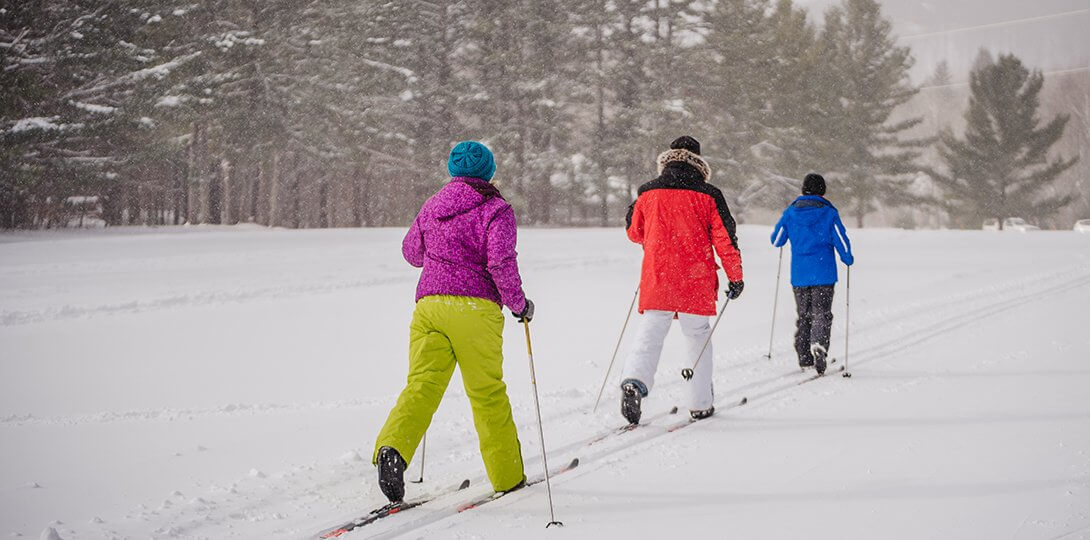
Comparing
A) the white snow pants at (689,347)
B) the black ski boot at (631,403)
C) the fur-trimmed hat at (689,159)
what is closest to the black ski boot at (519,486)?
the black ski boot at (631,403)

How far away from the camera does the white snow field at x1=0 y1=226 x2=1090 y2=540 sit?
12.3 ft

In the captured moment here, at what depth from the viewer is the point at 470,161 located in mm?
3988

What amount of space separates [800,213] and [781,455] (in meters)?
3.49

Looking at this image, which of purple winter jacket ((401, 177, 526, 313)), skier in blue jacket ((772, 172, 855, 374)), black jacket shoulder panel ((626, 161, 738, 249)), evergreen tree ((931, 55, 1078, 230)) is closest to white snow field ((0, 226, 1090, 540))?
skier in blue jacket ((772, 172, 855, 374))

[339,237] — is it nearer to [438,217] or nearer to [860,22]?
[438,217]

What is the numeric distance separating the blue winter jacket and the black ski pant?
0.08 m

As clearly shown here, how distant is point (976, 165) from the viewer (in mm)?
50719

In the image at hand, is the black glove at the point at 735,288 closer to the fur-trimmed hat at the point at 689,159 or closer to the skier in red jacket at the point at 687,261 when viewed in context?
the skier in red jacket at the point at 687,261

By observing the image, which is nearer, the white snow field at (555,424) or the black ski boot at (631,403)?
the white snow field at (555,424)

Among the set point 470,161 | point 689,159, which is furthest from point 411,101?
point 470,161

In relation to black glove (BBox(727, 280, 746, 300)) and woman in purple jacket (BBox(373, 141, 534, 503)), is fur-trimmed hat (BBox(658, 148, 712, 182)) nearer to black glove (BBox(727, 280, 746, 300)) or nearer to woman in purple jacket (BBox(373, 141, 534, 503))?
black glove (BBox(727, 280, 746, 300))

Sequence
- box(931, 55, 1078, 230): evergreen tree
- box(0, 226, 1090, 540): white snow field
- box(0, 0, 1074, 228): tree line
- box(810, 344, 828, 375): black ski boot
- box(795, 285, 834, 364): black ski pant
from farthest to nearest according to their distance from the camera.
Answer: box(931, 55, 1078, 230): evergreen tree → box(0, 0, 1074, 228): tree line → box(795, 285, 834, 364): black ski pant → box(810, 344, 828, 375): black ski boot → box(0, 226, 1090, 540): white snow field

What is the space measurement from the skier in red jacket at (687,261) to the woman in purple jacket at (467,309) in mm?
1667

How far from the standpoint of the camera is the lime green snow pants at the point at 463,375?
389 centimetres
